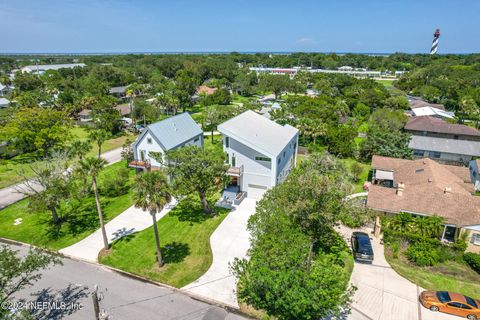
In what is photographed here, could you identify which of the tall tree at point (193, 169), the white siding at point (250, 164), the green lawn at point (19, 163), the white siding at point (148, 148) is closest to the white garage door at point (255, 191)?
the white siding at point (250, 164)

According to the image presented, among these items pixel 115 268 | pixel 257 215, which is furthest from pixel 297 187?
pixel 115 268

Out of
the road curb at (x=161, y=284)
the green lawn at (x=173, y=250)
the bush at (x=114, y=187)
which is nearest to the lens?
the road curb at (x=161, y=284)

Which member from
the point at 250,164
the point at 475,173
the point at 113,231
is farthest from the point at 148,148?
the point at 475,173

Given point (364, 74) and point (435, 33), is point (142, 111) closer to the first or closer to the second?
point (364, 74)

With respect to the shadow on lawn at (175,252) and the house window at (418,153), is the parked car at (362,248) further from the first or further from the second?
the house window at (418,153)

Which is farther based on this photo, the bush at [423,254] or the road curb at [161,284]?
the bush at [423,254]

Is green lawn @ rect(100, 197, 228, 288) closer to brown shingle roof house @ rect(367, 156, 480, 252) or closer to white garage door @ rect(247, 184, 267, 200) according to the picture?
white garage door @ rect(247, 184, 267, 200)

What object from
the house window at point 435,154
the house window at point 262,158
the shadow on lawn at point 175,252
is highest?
the house window at point 262,158
